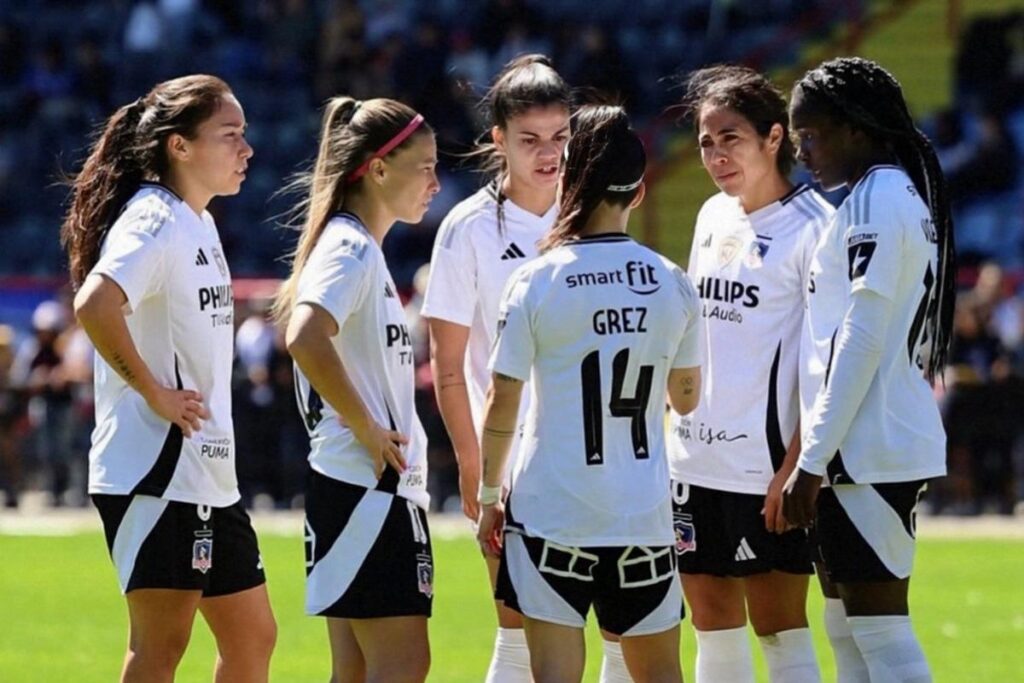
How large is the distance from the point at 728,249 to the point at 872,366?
1014 mm

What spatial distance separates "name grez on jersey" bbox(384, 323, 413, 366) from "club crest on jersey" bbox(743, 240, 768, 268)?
1274 millimetres

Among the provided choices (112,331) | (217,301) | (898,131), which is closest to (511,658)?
(217,301)

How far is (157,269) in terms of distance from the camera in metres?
6.10

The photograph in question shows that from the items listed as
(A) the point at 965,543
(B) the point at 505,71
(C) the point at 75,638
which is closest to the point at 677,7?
(A) the point at 965,543

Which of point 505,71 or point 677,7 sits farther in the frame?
point 677,7

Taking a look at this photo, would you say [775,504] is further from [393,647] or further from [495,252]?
[393,647]

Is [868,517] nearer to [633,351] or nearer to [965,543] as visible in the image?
[633,351]

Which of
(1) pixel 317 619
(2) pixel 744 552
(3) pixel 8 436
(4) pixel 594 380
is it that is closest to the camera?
(4) pixel 594 380

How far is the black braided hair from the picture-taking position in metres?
6.13

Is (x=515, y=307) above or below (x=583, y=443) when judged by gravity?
above

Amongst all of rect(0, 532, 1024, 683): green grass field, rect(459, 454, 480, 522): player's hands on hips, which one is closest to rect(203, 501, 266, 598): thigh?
rect(459, 454, 480, 522): player's hands on hips

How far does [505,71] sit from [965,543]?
989 centimetres

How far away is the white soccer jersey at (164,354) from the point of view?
610 centimetres

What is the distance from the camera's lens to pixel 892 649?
5949 mm
